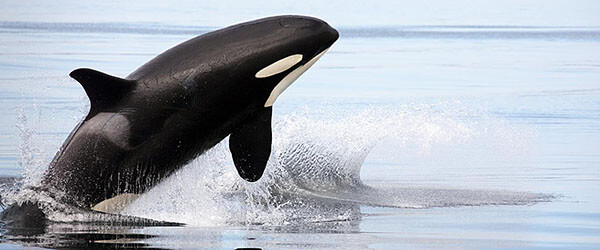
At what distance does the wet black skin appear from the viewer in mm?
10828

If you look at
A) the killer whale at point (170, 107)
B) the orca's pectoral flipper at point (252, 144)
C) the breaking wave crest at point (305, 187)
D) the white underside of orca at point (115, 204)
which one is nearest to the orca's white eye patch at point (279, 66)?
the killer whale at point (170, 107)

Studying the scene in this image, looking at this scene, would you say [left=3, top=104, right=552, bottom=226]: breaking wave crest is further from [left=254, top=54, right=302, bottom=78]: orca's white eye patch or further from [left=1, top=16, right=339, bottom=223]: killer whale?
[left=254, top=54, right=302, bottom=78]: orca's white eye patch

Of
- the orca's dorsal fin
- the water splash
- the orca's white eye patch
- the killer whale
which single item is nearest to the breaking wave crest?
the water splash

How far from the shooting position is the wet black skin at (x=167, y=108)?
35.5 ft

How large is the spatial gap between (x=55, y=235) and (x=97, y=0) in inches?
1790

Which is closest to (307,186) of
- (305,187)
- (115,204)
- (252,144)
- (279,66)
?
(305,187)

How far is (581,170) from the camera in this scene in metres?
14.5

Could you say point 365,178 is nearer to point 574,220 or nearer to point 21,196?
point 574,220

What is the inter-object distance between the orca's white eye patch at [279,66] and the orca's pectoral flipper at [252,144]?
420 mm

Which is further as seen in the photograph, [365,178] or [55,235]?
[365,178]

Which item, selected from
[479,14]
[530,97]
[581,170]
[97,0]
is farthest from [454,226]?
[97,0]

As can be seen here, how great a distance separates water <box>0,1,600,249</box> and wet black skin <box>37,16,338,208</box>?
35 centimetres

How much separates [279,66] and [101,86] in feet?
4.63

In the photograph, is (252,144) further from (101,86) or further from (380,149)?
(380,149)
